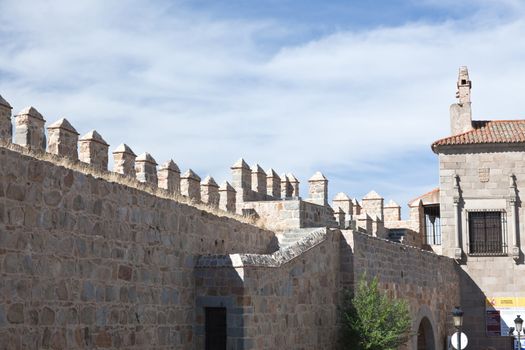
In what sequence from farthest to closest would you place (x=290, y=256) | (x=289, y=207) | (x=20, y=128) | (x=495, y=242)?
(x=495, y=242)
(x=289, y=207)
(x=290, y=256)
(x=20, y=128)

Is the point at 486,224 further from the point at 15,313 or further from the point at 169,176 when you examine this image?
the point at 15,313

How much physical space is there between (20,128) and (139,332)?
3853 millimetres

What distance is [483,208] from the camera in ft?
92.1

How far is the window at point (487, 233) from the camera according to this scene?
1101 inches

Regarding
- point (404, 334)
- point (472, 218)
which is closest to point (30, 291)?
point (404, 334)

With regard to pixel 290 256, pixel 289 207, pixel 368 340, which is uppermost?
pixel 289 207

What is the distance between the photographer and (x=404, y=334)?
18.1 metres

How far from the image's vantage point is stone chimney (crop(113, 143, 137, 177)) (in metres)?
15.6

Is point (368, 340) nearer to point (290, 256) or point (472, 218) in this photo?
point (290, 256)

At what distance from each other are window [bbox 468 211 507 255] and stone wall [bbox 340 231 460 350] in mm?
1026

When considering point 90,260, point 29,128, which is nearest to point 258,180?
point 29,128

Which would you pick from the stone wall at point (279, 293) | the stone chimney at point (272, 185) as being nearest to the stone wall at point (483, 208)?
the stone chimney at point (272, 185)

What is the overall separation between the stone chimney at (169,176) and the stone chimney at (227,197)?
1.95 meters

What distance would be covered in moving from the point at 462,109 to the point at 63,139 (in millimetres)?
18999
